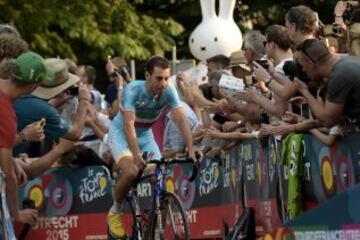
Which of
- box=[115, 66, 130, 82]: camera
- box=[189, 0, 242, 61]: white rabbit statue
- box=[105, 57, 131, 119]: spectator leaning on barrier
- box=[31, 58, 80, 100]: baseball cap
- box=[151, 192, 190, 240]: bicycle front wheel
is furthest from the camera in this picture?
box=[189, 0, 242, 61]: white rabbit statue

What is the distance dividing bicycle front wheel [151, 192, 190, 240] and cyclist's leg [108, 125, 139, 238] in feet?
2.37

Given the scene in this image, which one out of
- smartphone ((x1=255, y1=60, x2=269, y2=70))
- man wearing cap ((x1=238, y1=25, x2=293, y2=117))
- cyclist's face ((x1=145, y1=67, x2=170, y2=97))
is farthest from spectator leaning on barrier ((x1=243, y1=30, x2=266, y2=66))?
smartphone ((x1=255, y1=60, x2=269, y2=70))

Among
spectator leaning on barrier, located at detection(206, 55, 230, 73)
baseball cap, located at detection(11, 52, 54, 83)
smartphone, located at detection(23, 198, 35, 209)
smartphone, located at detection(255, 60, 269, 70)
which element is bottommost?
smartphone, located at detection(23, 198, 35, 209)

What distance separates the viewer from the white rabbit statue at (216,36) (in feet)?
76.0

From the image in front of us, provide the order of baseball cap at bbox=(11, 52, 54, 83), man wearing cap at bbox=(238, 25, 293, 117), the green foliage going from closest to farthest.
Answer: baseball cap at bbox=(11, 52, 54, 83), man wearing cap at bbox=(238, 25, 293, 117), the green foliage

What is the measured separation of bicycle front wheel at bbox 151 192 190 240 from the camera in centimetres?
1477

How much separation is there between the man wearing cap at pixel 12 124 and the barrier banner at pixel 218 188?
7.75 ft

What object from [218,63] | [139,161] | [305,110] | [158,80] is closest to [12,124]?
[305,110]

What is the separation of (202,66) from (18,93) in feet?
34.2

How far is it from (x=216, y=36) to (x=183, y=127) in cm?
737

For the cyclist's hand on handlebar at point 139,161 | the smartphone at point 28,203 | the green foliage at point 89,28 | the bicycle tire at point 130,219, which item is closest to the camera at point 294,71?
the cyclist's hand on handlebar at point 139,161

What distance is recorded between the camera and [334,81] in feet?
38.1

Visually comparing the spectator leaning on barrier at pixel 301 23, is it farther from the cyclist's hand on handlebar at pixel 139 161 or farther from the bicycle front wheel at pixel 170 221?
the cyclist's hand on handlebar at pixel 139 161

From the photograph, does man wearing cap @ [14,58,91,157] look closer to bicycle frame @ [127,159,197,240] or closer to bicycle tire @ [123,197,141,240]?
bicycle frame @ [127,159,197,240]
